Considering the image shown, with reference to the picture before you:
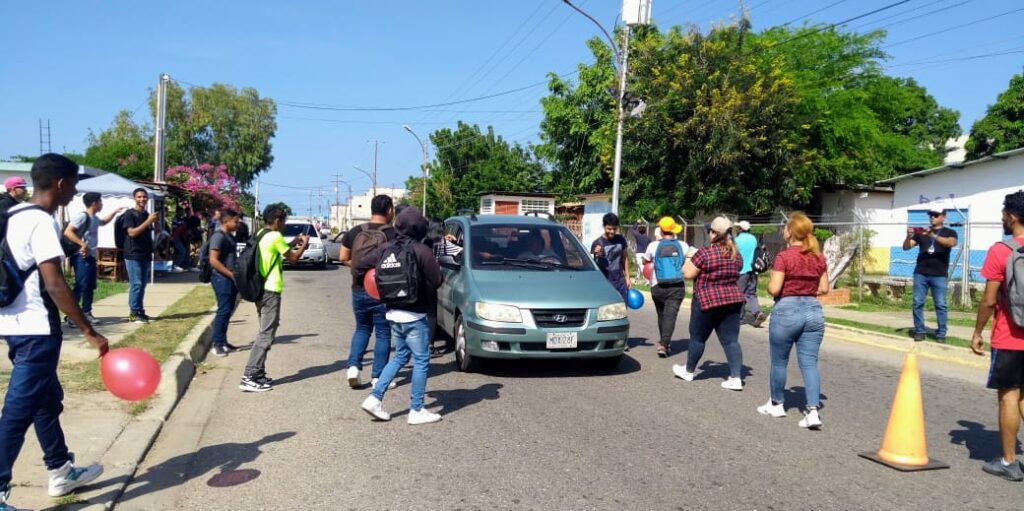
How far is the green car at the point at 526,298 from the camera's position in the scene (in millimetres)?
7543

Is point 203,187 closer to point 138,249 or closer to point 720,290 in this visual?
point 138,249

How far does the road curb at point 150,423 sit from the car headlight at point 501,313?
2928 millimetres

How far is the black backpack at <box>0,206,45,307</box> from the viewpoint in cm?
378

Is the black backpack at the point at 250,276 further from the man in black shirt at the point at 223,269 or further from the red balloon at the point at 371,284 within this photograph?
the man in black shirt at the point at 223,269

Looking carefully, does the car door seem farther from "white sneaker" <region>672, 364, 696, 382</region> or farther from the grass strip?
the grass strip

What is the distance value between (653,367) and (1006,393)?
4029mm

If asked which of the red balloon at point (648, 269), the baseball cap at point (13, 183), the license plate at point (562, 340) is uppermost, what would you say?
the baseball cap at point (13, 183)

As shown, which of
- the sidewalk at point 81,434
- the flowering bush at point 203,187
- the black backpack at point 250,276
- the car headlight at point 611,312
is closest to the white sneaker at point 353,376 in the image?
the black backpack at point 250,276

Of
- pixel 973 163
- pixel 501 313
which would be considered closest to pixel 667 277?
pixel 501 313

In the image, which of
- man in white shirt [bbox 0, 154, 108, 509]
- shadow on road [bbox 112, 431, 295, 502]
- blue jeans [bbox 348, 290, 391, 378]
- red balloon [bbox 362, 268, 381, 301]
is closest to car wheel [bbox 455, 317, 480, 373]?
blue jeans [bbox 348, 290, 391, 378]

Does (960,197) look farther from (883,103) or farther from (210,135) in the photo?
(210,135)

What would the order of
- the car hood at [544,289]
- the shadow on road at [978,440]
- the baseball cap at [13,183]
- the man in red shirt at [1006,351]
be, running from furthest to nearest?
1. the baseball cap at [13,183]
2. the car hood at [544,289]
3. the shadow on road at [978,440]
4. the man in red shirt at [1006,351]

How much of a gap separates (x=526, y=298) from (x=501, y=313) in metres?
0.30

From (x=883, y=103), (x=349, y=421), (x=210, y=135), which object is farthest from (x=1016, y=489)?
(x=210, y=135)
